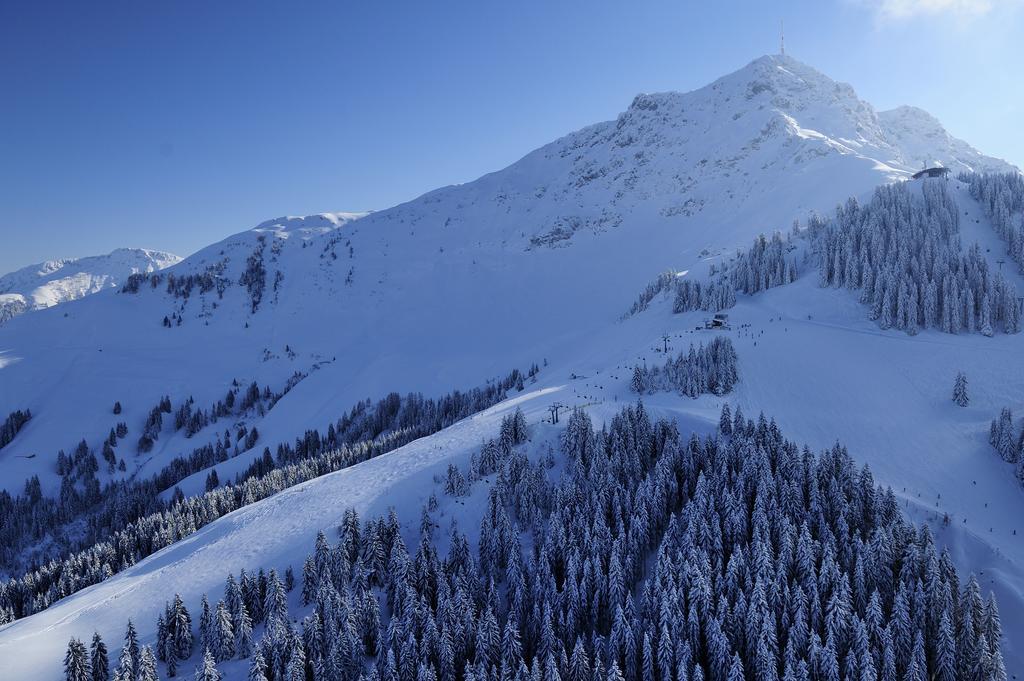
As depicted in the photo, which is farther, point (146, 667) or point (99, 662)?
point (99, 662)

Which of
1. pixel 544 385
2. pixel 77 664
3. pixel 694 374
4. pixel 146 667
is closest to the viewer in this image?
pixel 146 667

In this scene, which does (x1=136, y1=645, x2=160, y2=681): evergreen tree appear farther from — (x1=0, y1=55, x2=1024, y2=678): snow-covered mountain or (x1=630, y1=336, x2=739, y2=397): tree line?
(x1=630, y1=336, x2=739, y2=397): tree line

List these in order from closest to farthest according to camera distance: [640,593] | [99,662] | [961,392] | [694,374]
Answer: [99,662] → [640,593] → [961,392] → [694,374]

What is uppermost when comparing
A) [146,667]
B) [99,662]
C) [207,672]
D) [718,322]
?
[718,322]

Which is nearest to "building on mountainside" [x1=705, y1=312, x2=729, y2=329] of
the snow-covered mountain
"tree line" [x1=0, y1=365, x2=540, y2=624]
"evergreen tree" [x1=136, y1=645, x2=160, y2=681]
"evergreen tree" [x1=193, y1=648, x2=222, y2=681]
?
the snow-covered mountain

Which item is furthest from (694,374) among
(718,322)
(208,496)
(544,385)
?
(208,496)

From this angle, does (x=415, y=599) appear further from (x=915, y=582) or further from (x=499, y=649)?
(x=915, y=582)

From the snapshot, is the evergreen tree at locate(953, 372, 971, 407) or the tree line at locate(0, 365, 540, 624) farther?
the tree line at locate(0, 365, 540, 624)

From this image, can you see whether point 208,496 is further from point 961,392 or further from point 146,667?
point 961,392

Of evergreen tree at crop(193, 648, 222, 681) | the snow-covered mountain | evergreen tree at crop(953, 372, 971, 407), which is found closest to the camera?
evergreen tree at crop(193, 648, 222, 681)

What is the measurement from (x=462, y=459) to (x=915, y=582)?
42.3 meters

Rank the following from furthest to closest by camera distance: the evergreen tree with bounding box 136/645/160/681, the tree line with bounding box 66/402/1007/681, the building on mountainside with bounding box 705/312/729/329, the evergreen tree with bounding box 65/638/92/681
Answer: the building on mountainside with bounding box 705/312/729/329
the evergreen tree with bounding box 65/638/92/681
the evergreen tree with bounding box 136/645/160/681
the tree line with bounding box 66/402/1007/681

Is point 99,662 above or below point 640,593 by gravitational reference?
above

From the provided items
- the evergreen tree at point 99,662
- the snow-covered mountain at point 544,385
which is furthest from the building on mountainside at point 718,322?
the evergreen tree at point 99,662
